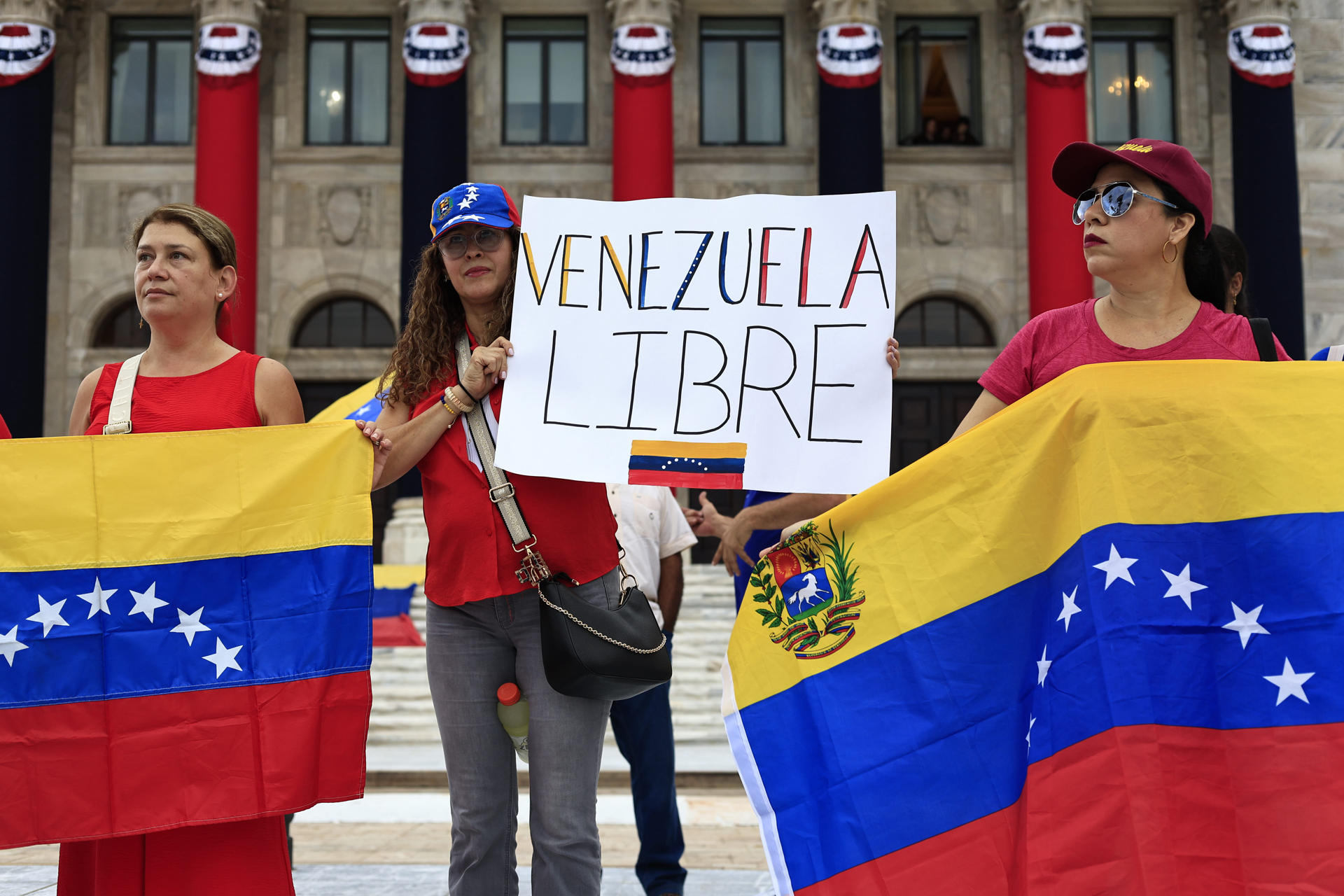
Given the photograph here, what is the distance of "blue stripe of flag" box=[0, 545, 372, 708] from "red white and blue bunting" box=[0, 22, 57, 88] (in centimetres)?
1936

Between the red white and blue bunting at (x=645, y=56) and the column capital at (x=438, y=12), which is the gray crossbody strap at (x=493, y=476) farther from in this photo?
→ the column capital at (x=438, y=12)

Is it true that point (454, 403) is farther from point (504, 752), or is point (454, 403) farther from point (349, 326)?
point (349, 326)

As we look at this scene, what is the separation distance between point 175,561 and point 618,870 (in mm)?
3080

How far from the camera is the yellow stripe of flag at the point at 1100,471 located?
3.17 m

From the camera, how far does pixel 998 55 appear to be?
21750 mm

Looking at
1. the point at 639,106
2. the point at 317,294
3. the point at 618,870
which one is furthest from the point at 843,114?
the point at 618,870

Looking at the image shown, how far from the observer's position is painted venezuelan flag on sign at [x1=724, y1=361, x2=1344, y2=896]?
301 centimetres

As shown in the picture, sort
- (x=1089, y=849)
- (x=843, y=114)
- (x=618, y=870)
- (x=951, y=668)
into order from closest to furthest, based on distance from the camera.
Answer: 1. (x=1089, y=849)
2. (x=951, y=668)
3. (x=618, y=870)
4. (x=843, y=114)

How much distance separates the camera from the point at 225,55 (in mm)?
19984

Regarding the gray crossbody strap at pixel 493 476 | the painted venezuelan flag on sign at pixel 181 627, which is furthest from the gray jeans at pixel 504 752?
the painted venezuelan flag on sign at pixel 181 627

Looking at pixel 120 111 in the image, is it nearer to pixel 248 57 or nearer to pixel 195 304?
pixel 248 57

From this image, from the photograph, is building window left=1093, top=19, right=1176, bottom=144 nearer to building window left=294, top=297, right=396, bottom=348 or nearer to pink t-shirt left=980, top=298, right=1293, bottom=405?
building window left=294, top=297, right=396, bottom=348

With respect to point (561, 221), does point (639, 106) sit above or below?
above

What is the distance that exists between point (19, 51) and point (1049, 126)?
15563 millimetres
